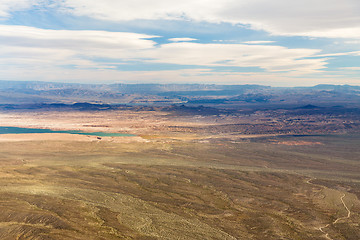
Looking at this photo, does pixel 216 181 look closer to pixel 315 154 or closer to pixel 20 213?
pixel 20 213

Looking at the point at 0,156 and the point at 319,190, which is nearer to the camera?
the point at 319,190

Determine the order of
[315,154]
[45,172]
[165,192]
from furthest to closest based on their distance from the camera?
[315,154] → [45,172] → [165,192]

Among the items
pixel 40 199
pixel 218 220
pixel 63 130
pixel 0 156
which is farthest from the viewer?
pixel 63 130

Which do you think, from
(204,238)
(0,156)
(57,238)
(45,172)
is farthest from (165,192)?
(0,156)

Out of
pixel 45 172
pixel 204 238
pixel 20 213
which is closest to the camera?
pixel 204 238

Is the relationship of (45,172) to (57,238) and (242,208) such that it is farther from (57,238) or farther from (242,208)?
(242,208)

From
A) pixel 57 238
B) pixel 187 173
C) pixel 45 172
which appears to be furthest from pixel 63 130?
pixel 57 238
